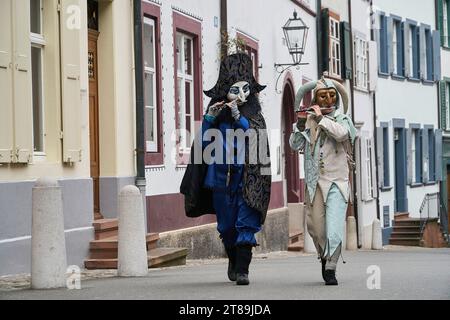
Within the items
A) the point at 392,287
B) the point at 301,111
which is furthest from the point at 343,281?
the point at 301,111

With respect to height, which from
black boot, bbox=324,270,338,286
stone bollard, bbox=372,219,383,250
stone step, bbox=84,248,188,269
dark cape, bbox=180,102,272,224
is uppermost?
dark cape, bbox=180,102,272,224

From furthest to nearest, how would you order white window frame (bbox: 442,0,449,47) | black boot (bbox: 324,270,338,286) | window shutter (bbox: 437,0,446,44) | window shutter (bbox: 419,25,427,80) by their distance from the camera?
white window frame (bbox: 442,0,449,47), window shutter (bbox: 437,0,446,44), window shutter (bbox: 419,25,427,80), black boot (bbox: 324,270,338,286)

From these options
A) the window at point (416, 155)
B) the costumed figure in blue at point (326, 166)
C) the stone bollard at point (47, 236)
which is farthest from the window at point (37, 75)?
the window at point (416, 155)

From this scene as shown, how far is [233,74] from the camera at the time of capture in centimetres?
1246

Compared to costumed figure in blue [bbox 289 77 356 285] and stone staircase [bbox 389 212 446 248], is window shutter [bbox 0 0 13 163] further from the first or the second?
stone staircase [bbox 389 212 446 248]

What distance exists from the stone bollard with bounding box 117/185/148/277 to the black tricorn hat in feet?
6.21

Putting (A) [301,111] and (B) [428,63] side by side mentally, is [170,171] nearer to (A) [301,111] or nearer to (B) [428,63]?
(A) [301,111]

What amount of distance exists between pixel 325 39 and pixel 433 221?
955 centimetres

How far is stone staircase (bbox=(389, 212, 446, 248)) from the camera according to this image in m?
39.9

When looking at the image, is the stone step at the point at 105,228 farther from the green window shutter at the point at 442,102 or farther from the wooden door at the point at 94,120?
the green window shutter at the point at 442,102

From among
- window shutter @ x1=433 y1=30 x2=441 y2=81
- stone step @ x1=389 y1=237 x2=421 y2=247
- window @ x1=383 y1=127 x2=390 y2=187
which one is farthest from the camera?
window shutter @ x1=433 y1=30 x2=441 y2=81

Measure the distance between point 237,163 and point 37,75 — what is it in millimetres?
4607

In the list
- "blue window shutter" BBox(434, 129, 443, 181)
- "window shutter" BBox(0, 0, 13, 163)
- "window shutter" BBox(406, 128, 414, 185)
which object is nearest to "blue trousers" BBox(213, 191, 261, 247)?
"window shutter" BBox(0, 0, 13, 163)

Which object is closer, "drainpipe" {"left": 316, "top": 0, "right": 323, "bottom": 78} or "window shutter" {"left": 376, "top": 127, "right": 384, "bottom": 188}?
"drainpipe" {"left": 316, "top": 0, "right": 323, "bottom": 78}
